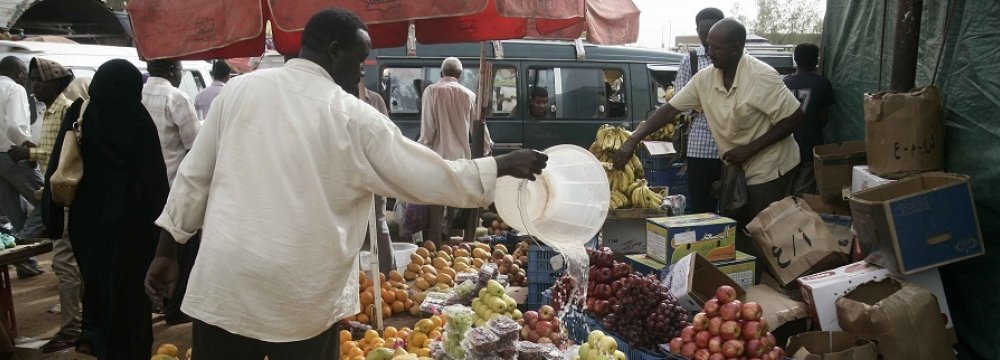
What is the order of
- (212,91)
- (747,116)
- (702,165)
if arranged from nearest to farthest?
(747,116) < (702,165) < (212,91)

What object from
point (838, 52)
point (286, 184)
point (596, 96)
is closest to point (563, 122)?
point (596, 96)

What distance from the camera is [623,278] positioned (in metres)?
4.40

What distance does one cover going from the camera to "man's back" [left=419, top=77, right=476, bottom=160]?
8273mm

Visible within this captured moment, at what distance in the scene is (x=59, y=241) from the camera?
571cm

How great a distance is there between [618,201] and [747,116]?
1.10 meters

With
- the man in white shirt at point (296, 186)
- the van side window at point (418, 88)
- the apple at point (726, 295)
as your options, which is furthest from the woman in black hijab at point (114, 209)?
the van side window at point (418, 88)

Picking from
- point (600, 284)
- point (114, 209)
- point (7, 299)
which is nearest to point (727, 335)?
point (600, 284)

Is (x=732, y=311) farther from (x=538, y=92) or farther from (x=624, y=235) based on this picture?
(x=538, y=92)

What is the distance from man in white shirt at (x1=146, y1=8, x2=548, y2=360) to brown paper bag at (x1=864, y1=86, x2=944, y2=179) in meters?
2.59

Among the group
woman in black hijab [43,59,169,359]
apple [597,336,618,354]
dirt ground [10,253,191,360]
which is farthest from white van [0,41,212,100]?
apple [597,336,618,354]

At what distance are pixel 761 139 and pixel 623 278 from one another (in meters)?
1.57

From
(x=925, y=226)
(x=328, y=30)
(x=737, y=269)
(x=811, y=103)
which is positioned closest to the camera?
(x=328, y=30)

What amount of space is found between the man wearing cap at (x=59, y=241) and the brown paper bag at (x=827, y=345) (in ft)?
15.7

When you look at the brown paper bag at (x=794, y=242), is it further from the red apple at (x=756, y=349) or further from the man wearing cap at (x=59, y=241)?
the man wearing cap at (x=59, y=241)
